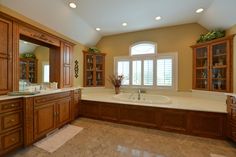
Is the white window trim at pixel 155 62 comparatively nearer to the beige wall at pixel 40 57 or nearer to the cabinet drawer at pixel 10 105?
the beige wall at pixel 40 57

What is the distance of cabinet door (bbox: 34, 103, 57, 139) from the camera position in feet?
7.20

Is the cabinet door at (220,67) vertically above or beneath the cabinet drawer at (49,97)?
above

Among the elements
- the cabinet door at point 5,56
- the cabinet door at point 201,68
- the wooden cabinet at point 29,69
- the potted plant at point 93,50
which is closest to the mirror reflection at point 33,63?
the wooden cabinet at point 29,69

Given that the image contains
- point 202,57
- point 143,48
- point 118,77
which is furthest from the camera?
point 118,77

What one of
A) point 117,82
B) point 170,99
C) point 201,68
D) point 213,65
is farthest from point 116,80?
point 213,65

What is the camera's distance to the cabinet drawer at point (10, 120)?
1.78 metres

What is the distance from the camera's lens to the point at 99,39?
16.0 ft

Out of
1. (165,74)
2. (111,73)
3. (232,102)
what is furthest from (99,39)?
(232,102)

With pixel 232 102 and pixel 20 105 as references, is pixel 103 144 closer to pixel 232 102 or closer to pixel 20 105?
pixel 20 105

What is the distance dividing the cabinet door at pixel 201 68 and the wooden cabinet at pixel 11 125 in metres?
4.40

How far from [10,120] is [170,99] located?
3463mm

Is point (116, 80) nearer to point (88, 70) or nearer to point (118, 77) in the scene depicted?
point (118, 77)

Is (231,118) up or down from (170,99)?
down

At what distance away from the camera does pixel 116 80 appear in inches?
174
